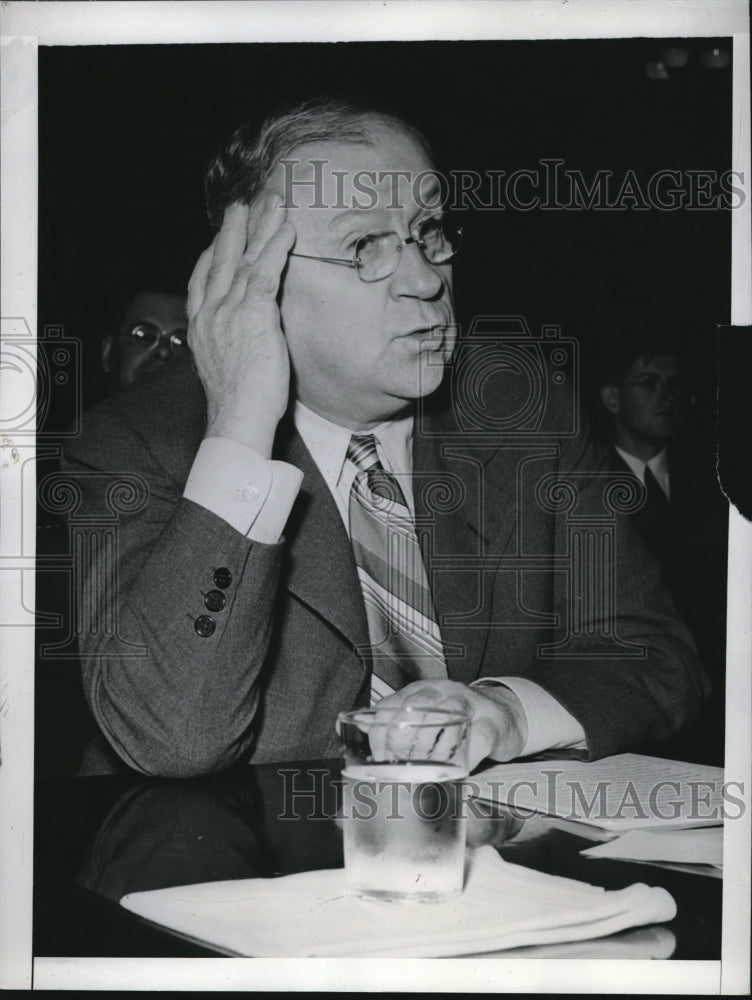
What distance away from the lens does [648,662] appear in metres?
1.57

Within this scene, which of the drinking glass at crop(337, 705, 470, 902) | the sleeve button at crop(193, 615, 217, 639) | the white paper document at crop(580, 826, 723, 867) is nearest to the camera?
the drinking glass at crop(337, 705, 470, 902)

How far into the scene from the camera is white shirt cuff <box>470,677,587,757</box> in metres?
1.47

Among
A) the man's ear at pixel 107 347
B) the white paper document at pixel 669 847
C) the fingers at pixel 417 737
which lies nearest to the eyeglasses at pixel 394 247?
the man's ear at pixel 107 347

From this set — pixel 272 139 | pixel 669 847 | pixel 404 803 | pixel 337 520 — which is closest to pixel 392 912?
pixel 404 803

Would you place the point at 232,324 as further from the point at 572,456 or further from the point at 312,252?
the point at 572,456

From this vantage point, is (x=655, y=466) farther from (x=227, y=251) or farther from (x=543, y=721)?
(x=227, y=251)

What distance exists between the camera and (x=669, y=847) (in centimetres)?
132

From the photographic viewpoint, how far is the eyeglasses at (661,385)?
1604mm

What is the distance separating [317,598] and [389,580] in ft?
0.36

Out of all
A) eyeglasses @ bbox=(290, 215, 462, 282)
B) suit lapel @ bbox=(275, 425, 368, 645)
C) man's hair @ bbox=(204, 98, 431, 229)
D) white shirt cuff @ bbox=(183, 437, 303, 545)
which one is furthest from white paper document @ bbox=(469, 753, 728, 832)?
man's hair @ bbox=(204, 98, 431, 229)

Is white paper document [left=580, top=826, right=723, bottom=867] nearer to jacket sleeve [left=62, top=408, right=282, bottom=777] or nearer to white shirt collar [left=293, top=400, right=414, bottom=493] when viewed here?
jacket sleeve [left=62, top=408, right=282, bottom=777]

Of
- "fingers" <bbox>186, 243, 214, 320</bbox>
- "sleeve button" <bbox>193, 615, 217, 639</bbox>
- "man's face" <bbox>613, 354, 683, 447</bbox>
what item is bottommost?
"sleeve button" <bbox>193, 615, 217, 639</bbox>

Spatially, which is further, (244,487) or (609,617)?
(609,617)

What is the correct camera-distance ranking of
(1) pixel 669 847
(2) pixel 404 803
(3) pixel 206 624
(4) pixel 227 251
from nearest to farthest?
1. (2) pixel 404 803
2. (1) pixel 669 847
3. (3) pixel 206 624
4. (4) pixel 227 251
